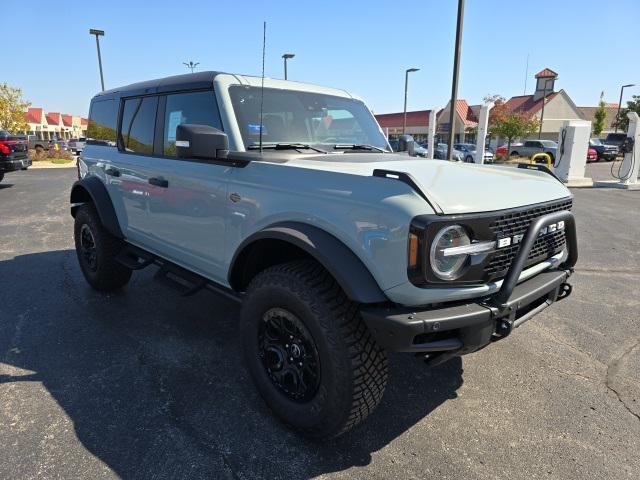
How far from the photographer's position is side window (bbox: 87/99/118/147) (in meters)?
4.41

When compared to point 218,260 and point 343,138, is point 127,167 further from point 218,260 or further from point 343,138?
point 343,138

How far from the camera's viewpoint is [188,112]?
3.33 meters

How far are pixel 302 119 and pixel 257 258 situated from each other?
1154mm

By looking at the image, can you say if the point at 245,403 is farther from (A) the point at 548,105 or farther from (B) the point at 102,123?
(A) the point at 548,105

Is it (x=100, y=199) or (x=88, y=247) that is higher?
(x=100, y=199)

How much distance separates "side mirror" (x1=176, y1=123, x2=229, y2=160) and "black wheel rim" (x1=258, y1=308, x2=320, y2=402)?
0.99 meters

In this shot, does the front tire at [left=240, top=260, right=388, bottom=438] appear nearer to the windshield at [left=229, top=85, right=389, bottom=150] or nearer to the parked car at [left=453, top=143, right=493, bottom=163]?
the windshield at [left=229, top=85, right=389, bottom=150]

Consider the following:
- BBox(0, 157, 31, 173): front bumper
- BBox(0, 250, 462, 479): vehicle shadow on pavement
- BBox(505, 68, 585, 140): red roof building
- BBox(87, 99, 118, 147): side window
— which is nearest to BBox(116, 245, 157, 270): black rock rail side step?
BBox(0, 250, 462, 479): vehicle shadow on pavement

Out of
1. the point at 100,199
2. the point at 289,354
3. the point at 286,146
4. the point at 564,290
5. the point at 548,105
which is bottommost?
the point at 289,354

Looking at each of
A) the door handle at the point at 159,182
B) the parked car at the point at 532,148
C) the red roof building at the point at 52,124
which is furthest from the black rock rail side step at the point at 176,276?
the red roof building at the point at 52,124

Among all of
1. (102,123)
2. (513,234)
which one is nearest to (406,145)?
(513,234)

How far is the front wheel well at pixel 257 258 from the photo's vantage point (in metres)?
2.70

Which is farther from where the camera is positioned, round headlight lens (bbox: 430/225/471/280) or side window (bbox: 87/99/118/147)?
side window (bbox: 87/99/118/147)

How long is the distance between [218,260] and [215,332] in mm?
977
